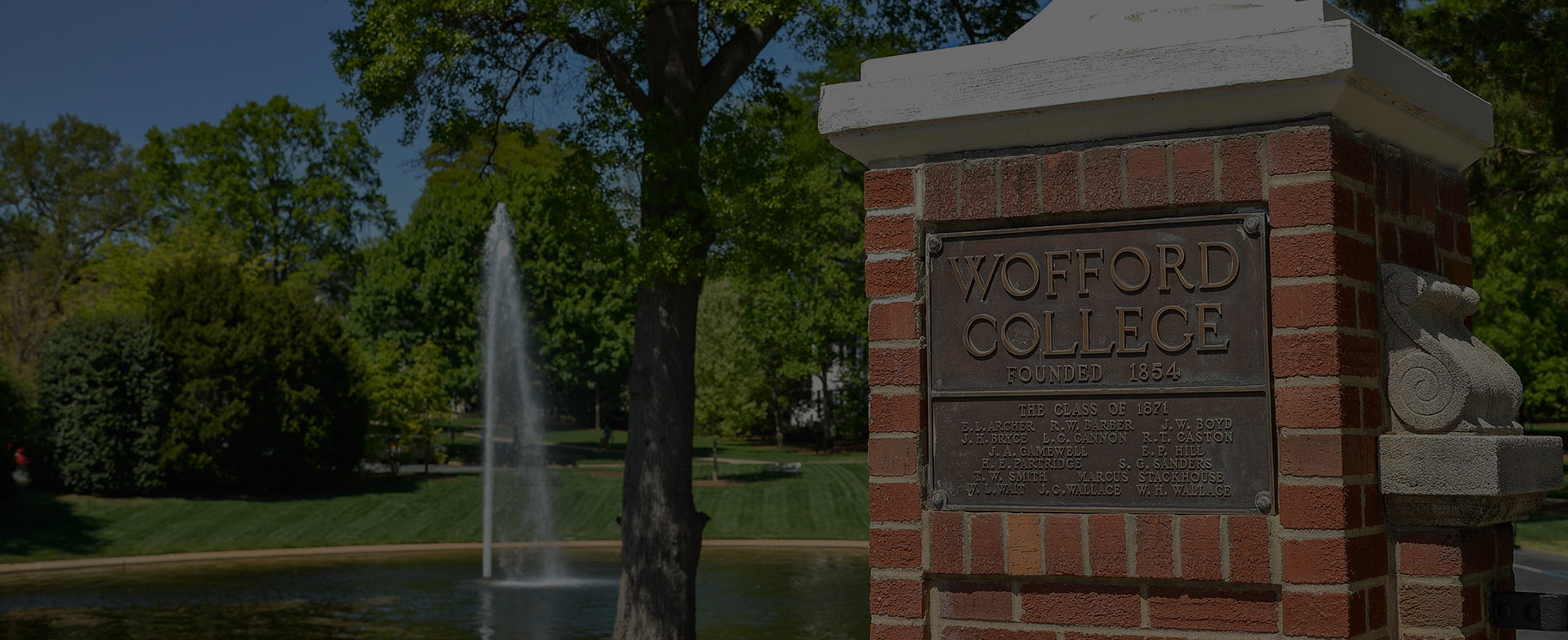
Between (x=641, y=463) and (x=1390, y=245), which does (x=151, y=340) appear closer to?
(x=641, y=463)

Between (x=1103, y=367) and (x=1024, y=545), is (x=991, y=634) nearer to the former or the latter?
(x=1024, y=545)

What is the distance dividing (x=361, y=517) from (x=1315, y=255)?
26215 millimetres

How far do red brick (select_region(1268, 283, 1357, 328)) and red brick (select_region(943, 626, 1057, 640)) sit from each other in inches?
40.1

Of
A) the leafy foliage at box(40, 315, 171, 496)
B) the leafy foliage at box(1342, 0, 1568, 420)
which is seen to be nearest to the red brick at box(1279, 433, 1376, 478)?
the leafy foliage at box(1342, 0, 1568, 420)

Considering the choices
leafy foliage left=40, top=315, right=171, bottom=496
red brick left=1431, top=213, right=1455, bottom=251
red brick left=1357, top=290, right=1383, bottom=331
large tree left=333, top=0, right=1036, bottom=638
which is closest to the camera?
red brick left=1357, top=290, right=1383, bottom=331

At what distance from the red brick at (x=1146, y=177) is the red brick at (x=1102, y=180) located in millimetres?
32

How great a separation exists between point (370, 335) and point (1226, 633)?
4077cm

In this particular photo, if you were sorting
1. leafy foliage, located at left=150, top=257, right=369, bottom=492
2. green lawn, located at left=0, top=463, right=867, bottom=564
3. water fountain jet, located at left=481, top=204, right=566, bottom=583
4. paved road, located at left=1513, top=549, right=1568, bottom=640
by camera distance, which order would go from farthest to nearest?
leafy foliage, located at left=150, top=257, right=369, bottom=492, green lawn, located at left=0, top=463, right=867, bottom=564, water fountain jet, located at left=481, top=204, right=566, bottom=583, paved road, located at left=1513, top=549, right=1568, bottom=640

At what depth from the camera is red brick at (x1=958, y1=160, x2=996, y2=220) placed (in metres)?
3.64

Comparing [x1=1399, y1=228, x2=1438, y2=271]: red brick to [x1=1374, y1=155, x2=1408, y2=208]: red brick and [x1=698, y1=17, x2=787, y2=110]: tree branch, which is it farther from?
[x1=698, y1=17, x2=787, y2=110]: tree branch

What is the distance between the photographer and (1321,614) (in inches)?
123

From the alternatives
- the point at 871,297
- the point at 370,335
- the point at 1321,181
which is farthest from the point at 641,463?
the point at 370,335

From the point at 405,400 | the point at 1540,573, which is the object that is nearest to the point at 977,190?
the point at 1540,573

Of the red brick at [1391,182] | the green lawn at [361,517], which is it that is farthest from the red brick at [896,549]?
the green lawn at [361,517]
